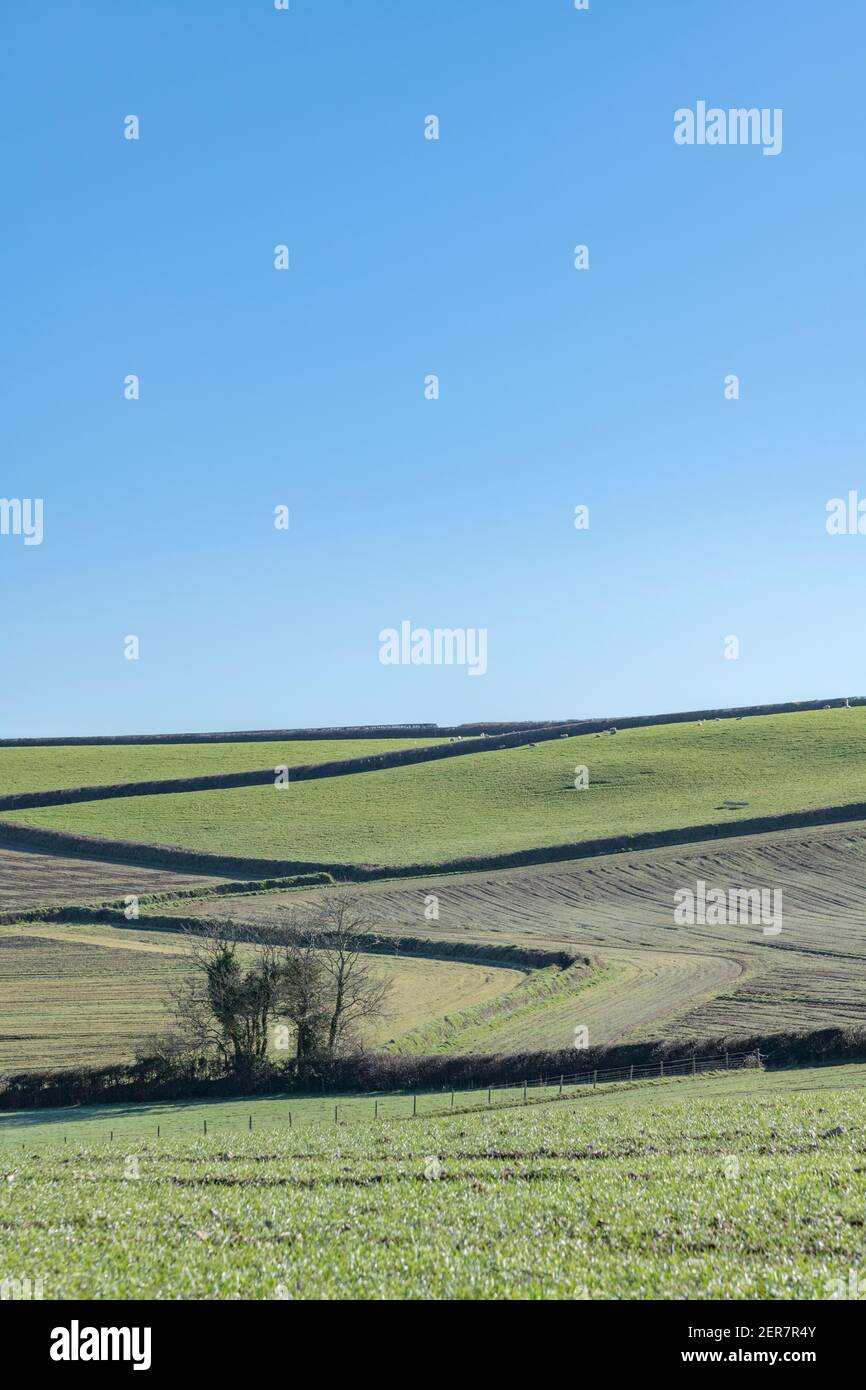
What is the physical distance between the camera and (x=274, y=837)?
8625 centimetres

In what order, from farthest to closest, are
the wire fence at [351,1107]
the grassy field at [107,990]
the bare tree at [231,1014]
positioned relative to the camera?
the grassy field at [107,990] < the bare tree at [231,1014] < the wire fence at [351,1107]

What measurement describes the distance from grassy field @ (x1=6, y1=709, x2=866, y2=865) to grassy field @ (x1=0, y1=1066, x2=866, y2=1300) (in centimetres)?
5141

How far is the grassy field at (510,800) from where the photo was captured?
276 ft

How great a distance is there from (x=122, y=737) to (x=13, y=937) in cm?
8695

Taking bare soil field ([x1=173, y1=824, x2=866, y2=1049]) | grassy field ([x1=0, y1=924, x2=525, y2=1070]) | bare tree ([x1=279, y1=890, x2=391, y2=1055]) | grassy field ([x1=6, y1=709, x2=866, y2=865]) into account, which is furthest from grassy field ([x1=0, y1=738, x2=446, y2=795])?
bare tree ([x1=279, y1=890, x2=391, y2=1055])

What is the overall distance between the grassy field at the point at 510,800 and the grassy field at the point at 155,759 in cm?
946

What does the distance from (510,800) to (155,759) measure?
44699mm

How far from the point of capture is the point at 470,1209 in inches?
733

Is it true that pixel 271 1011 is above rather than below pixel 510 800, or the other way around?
below

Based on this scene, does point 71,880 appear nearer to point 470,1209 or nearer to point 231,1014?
point 231,1014

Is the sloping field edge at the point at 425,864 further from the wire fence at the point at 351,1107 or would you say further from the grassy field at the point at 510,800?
the wire fence at the point at 351,1107

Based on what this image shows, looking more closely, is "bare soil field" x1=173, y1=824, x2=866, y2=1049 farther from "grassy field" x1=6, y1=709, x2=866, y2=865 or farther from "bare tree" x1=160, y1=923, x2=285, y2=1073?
"bare tree" x1=160, y1=923, x2=285, y2=1073

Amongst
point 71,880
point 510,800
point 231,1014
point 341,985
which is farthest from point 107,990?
point 510,800

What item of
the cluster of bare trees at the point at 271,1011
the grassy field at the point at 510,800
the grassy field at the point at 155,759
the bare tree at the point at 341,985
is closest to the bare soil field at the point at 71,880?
the grassy field at the point at 510,800
